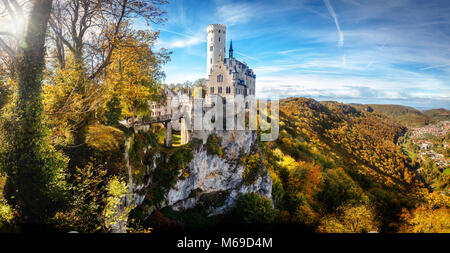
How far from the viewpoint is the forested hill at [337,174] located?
3703 cm

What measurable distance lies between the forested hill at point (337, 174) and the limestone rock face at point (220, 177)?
8.26m

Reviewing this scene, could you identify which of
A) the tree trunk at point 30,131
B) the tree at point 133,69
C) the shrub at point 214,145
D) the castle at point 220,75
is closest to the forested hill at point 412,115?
the castle at point 220,75

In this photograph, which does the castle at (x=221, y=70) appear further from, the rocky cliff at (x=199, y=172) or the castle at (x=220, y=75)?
the rocky cliff at (x=199, y=172)

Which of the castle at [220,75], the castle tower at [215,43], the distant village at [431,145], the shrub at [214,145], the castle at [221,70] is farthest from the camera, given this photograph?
the distant village at [431,145]

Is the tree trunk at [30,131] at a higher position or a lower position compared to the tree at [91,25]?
lower

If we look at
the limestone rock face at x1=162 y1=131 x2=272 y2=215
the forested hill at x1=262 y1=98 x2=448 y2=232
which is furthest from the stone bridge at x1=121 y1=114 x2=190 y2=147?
the forested hill at x1=262 y1=98 x2=448 y2=232

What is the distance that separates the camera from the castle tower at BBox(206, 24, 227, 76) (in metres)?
40.3

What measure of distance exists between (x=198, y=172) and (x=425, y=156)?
122m

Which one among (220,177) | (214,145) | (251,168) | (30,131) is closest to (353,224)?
(251,168)

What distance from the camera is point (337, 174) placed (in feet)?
180

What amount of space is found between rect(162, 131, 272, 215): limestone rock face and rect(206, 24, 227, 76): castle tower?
17234mm

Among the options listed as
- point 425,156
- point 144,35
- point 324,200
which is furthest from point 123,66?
point 425,156

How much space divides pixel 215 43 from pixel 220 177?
2710cm

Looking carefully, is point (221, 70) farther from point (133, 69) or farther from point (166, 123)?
point (133, 69)
